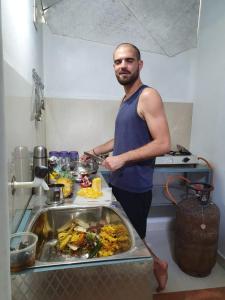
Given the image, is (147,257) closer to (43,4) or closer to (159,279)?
(159,279)

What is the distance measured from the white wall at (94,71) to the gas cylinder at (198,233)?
3.72ft

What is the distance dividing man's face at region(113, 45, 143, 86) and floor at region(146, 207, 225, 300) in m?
1.15

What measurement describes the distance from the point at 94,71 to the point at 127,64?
3.27ft

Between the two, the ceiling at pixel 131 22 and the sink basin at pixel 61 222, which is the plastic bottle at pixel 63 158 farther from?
the ceiling at pixel 131 22

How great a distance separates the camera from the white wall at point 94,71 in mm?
2203

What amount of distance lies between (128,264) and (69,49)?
200 centimetres

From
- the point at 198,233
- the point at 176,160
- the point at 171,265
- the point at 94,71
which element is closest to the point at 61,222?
the point at 198,233

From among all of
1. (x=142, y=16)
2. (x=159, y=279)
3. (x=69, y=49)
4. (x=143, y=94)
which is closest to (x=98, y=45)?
(x=69, y=49)

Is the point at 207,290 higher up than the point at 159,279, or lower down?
lower down

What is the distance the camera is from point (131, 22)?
7.18ft

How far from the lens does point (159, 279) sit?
1.61m

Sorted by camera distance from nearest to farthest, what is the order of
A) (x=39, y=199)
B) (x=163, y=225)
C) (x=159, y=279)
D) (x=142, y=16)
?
(x=39, y=199)
(x=159, y=279)
(x=142, y=16)
(x=163, y=225)

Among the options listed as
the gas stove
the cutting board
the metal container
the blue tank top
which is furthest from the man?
the gas stove

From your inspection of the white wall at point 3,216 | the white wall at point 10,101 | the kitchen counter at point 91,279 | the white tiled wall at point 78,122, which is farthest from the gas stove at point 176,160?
the white wall at point 3,216
